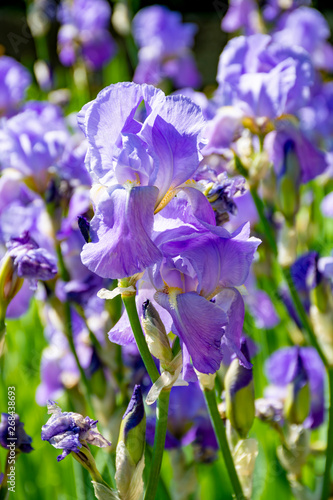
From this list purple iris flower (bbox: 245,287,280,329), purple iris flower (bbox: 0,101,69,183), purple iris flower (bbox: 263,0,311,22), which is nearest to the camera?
purple iris flower (bbox: 0,101,69,183)

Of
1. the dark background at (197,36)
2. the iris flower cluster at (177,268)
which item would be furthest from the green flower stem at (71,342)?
the dark background at (197,36)

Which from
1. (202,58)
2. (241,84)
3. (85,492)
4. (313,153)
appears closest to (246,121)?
(241,84)

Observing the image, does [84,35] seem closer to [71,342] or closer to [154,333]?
[71,342]

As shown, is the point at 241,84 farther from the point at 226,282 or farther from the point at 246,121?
the point at 226,282

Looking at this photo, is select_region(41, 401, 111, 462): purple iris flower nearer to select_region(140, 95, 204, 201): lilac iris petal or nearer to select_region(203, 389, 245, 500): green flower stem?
select_region(203, 389, 245, 500): green flower stem

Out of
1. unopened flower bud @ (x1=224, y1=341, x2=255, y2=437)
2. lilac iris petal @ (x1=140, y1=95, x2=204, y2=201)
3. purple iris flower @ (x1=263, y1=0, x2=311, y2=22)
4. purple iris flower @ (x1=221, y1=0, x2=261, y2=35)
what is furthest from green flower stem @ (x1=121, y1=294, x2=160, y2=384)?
purple iris flower @ (x1=263, y1=0, x2=311, y2=22)
